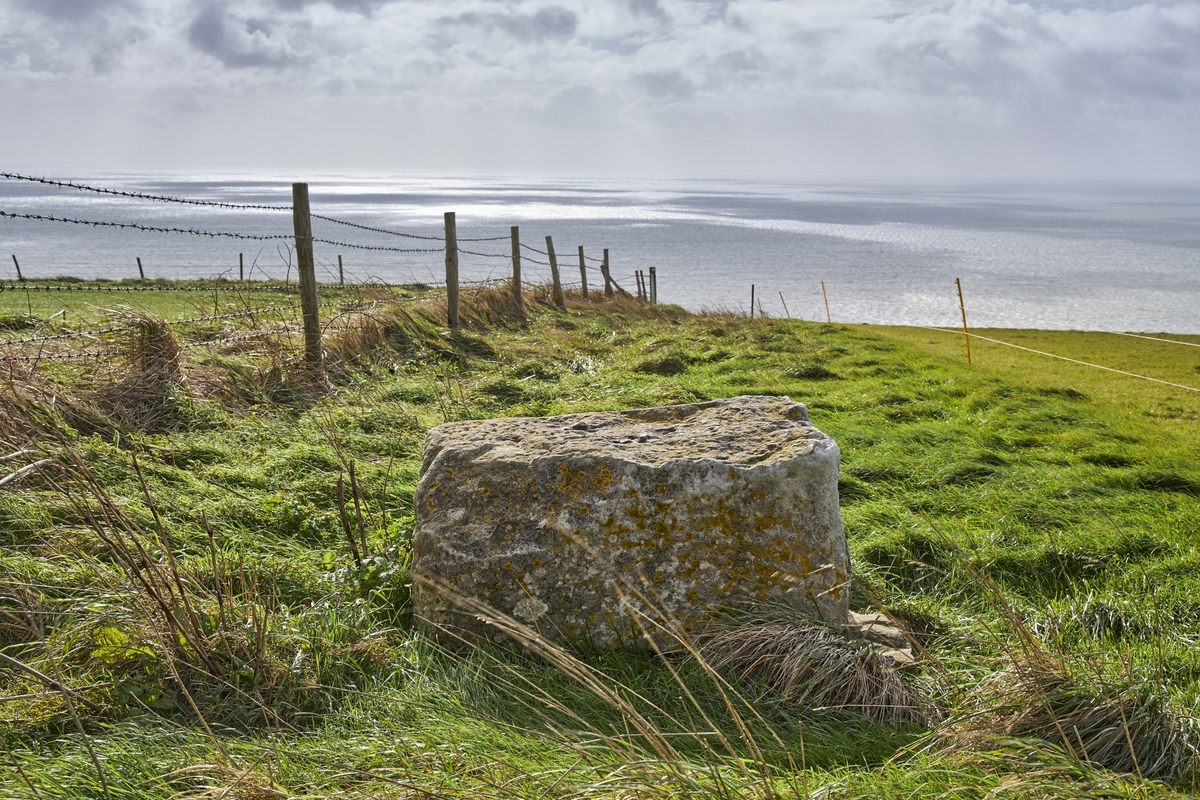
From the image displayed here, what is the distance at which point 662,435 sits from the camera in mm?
4449

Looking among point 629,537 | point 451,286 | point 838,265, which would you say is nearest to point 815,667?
point 629,537

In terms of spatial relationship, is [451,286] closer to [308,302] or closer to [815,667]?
[308,302]

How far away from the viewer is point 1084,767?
2307 millimetres

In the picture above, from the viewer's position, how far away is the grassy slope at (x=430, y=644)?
2566 mm

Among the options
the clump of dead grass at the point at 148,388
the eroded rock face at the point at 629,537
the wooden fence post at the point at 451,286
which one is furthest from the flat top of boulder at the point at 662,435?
the wooden fence post at the point at 451,286

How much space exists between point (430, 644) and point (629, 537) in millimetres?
1026

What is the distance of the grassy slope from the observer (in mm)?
2566

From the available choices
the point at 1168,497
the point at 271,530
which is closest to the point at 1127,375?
the point at 1168,497

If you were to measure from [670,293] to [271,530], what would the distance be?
5773 cm

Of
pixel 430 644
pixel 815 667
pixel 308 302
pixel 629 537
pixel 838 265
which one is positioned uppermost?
pixel 838 265

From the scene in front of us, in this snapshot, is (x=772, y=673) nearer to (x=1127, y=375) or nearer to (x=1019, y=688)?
(x=1019, y=688)

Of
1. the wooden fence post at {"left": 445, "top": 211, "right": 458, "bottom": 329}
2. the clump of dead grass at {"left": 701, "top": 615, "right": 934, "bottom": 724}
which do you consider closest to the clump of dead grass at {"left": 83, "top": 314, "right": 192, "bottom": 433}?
the clump of dead grass at {"left": 701, "top": 615, "right": 934, "bottom": 724}

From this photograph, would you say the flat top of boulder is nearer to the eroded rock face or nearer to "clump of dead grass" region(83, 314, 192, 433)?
the eroded rock face

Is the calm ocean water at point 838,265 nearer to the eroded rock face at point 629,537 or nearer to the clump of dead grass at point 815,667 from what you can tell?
the eroded rock face at point 629,537
